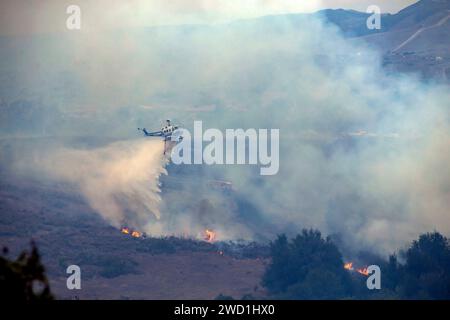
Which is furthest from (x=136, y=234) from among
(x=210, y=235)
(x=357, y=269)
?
(x=357, y=269)

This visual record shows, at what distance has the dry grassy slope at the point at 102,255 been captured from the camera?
107688mm

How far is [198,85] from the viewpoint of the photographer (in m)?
191

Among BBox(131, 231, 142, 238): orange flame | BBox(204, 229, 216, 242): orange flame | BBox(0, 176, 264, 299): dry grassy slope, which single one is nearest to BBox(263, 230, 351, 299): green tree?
BBox(0, 176, 264, 299): dry grassy slope

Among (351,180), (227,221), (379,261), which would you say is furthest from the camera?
(351,180)

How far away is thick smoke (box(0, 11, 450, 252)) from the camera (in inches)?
5246

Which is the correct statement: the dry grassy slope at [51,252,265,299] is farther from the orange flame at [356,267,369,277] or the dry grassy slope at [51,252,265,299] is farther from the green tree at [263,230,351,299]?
the orange flame at [356,267,369,277]

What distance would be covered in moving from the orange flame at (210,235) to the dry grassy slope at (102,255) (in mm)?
2253

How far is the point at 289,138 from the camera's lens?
162m

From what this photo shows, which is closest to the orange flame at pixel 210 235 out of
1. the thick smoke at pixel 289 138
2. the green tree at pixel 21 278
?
the thick smoke at pixel 289 138

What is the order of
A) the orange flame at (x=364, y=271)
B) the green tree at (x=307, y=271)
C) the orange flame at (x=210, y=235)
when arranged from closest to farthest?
the green tree at (x=307, y=271) → the orange flame at (x=364, y=271) → the orange flame at (x=210, y=235)

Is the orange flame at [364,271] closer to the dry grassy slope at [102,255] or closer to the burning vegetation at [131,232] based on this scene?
the dry grassy slope at [102,255]

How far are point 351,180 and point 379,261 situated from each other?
26247mm
